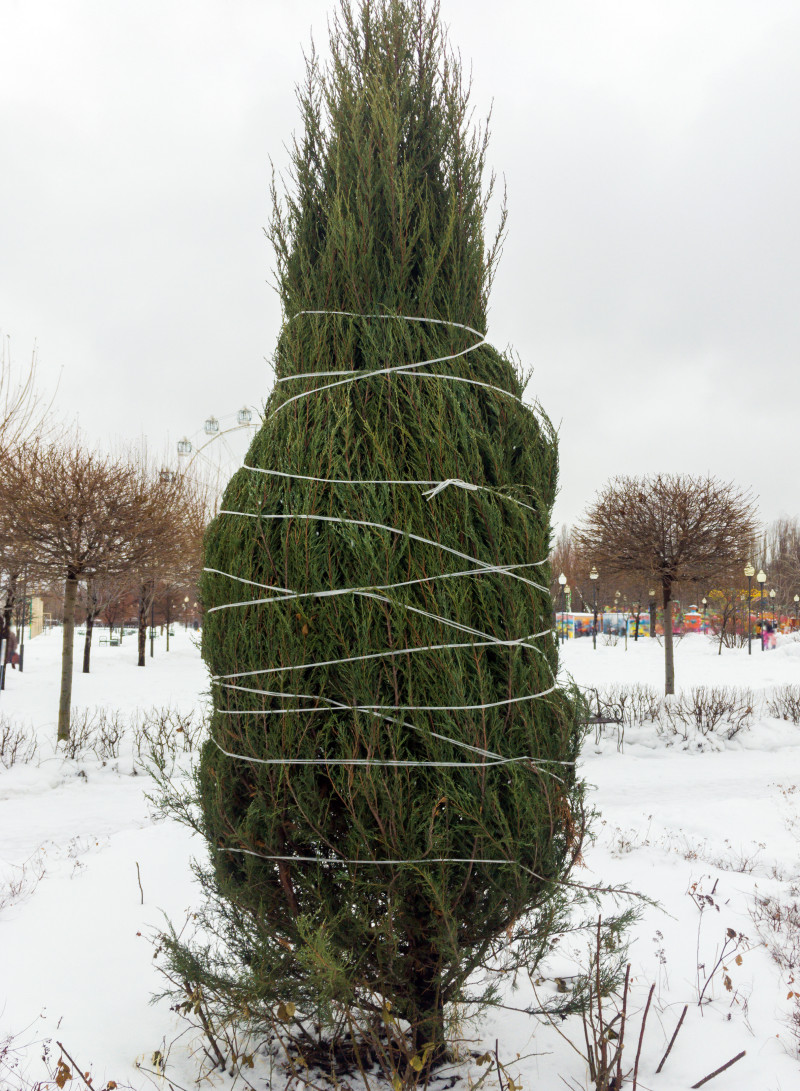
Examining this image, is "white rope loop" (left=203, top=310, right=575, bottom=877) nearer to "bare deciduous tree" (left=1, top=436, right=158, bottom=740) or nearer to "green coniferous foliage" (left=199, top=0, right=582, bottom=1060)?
"green coniferous foliage" (left=199, top=0, right=582, bottom=1060)

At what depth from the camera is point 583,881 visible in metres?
4.29

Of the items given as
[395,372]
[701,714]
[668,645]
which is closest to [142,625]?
[668,645]

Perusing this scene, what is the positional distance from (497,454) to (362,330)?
0.69 meters

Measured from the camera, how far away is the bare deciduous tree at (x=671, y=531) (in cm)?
1177

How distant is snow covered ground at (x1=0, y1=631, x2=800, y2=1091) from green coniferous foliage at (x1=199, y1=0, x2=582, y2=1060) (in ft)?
2.05

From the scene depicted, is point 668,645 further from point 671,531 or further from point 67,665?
point 67,665

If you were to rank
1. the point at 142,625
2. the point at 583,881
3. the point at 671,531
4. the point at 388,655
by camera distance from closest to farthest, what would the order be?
the point at 388,655 < the point at 583,881 < the point at 671,531 < the point at 142,625

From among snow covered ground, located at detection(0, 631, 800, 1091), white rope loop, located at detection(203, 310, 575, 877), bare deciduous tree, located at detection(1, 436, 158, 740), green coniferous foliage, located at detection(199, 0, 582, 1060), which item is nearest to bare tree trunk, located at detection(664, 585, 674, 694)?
snow covered ground, located at detection(0, 631, 800, 1091)

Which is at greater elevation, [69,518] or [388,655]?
[69,518]

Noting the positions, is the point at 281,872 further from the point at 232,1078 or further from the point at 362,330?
the point at 362,330

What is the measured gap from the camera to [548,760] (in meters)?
2.20

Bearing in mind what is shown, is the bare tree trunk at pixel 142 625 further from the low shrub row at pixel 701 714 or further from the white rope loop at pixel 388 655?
the white rope loop at pixel 388 655

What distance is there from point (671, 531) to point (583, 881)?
29.2 feet

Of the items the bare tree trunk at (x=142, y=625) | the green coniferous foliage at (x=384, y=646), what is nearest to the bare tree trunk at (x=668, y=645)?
the green coniferous foliage at (x=384, y=646)
